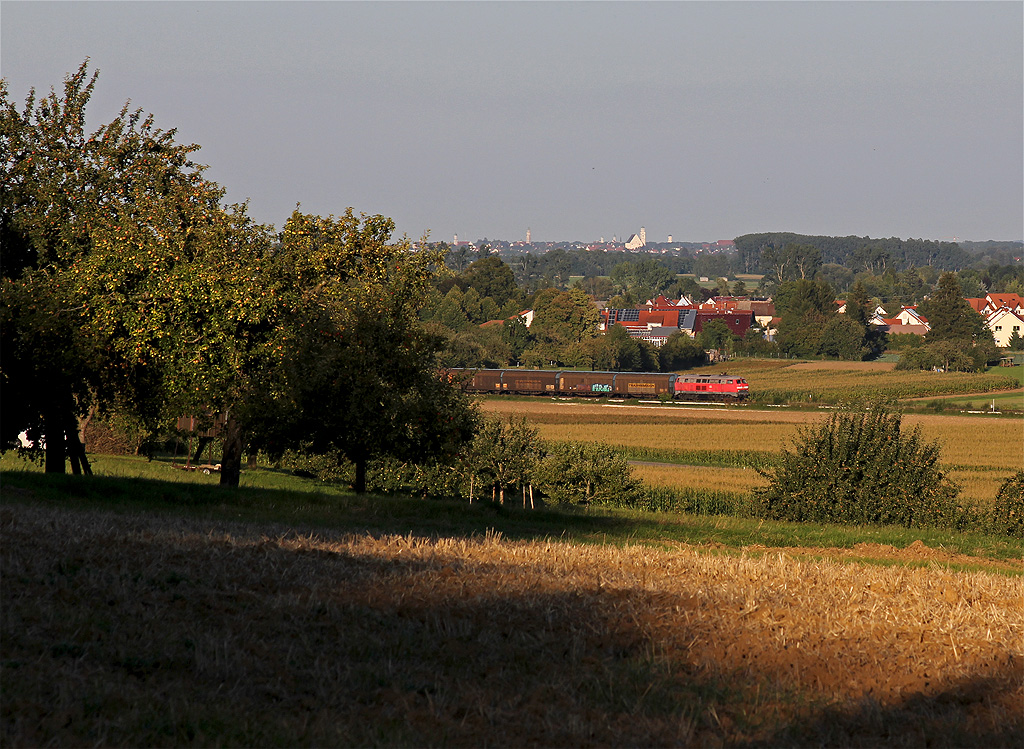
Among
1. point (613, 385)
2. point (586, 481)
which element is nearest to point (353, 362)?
point (586, 481)

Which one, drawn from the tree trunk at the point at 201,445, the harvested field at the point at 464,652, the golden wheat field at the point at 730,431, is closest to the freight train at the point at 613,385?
the golden wheat field at the point at 730,431

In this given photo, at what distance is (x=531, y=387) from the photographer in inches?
4380

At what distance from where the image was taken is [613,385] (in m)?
109

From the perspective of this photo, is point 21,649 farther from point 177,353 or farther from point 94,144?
point 94,144

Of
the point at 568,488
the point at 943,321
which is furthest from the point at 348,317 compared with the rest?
the point at 943,321

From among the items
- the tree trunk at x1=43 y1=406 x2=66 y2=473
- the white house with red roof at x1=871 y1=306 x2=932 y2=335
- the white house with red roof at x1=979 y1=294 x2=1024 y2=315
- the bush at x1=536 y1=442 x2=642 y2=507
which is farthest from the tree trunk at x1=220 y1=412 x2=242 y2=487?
the white house with red roof at x1=979 y1=294 x2=1024 y2=315

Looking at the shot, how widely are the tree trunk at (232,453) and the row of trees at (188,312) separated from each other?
6 cm

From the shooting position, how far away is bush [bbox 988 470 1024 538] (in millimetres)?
30609

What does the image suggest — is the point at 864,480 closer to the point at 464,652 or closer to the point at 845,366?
the point at 464,652

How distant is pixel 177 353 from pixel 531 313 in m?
159

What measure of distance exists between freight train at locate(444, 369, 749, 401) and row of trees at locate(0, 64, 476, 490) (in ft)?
248

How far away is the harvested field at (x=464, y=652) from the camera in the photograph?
23.4 feet

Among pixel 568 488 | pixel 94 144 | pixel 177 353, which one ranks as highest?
pixel 94 144

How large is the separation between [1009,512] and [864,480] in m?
4.54
